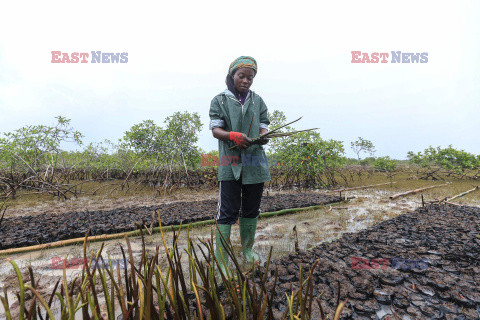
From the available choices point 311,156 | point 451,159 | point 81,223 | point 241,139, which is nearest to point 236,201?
point 241,139

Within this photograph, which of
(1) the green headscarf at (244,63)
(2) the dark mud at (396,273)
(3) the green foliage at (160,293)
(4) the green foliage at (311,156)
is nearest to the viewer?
(3) the green foliage at (160,293)

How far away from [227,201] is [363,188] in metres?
8.90

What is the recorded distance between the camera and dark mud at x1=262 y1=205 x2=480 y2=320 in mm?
1682

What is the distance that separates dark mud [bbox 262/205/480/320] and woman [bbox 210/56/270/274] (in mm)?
633

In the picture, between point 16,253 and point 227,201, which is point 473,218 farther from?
point 16,253

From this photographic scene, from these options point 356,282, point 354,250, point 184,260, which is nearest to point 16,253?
point 184,260

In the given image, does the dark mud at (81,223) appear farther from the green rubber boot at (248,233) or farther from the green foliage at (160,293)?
the green foliage at (160,293)

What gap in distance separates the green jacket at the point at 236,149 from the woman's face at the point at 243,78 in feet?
0.37

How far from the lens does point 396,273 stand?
210 centimetres

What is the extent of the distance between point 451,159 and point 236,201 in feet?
60.9

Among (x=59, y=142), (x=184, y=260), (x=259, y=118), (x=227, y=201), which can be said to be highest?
(x=59, y=142)

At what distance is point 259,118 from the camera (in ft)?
8.57

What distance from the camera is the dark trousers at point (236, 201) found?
2.29 meters

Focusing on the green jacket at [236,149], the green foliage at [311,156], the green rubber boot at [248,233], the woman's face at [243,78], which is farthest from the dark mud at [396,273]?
the green foliage at [311,156]
